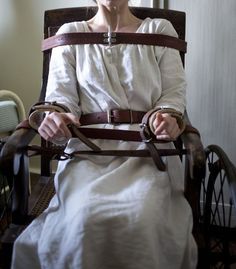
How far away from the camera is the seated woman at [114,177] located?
0.71 metres

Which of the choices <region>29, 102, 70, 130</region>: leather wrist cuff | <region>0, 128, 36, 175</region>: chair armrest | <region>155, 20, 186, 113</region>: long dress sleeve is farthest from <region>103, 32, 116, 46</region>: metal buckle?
<region>0, 128, 36, 175</region>: chair armrest

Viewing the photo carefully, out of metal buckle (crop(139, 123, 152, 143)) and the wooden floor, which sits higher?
metal buckle (crop(139, 123, 152, 143))

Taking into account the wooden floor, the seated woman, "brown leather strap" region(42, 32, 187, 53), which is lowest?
the wooden floor

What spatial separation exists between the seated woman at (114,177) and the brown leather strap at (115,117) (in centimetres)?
2

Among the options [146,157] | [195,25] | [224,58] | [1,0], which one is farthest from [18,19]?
[146,157]

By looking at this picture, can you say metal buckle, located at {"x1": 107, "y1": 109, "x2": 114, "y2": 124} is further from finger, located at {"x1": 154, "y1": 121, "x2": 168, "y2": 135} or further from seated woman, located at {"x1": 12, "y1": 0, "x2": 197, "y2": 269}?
finger, located at {"x1": 154, "y1": 121, "x2": 168, "y2": 135}

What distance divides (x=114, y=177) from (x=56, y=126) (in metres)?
0.17

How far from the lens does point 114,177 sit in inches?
32.8

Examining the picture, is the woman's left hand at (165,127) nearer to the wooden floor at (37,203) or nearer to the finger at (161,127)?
the finger at (161,127)

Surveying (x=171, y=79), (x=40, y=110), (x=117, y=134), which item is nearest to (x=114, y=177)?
(x=117, y=134)

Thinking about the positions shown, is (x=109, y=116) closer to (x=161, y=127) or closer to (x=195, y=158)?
(x=161, y=127)

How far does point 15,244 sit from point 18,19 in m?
1.19

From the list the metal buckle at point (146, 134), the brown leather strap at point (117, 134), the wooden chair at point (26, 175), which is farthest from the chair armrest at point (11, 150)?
the metal buckle at point (146, 134)

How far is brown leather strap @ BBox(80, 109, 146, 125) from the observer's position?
981mm
